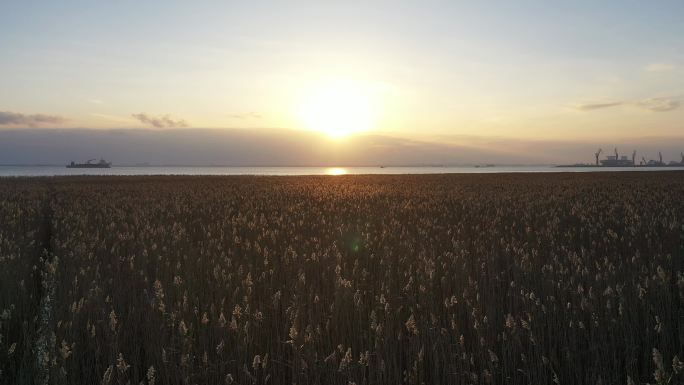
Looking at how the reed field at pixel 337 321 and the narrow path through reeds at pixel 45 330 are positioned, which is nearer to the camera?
the narrow path through reeds at pixel 45 330

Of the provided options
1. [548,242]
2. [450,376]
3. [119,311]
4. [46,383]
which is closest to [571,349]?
[450,376]

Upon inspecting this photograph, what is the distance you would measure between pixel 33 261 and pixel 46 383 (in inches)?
198

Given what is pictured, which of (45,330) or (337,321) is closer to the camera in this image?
(45,330)

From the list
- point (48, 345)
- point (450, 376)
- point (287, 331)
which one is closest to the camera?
point (450, 376)

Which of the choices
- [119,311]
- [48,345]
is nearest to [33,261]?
[119,311]

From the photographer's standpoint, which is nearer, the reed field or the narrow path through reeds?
the narrow path through reeds

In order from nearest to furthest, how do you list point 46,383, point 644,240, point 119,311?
1. point 46,383
2. point 119,311
3. point 644,240

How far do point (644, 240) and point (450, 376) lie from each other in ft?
24.3

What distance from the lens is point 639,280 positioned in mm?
6086

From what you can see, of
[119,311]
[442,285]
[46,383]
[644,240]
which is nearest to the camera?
[46,383]

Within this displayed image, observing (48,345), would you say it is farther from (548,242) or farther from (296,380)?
(548,242)

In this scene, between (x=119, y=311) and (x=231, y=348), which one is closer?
(x=231, y=348)

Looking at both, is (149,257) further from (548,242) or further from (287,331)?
(548,242)

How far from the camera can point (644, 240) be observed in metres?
9.32
